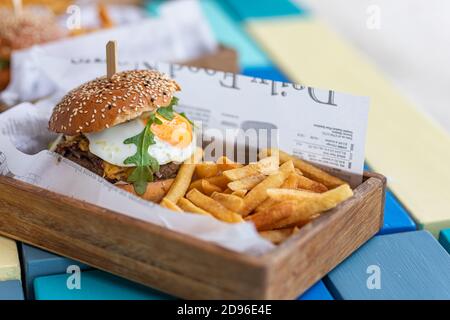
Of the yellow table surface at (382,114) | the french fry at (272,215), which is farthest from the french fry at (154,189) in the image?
the yellow table surface at (382,114)

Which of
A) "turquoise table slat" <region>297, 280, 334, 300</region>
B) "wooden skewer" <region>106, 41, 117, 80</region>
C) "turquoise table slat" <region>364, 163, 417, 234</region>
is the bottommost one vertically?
"turquoise table slat" <region>297, 280, 334, 300</region>

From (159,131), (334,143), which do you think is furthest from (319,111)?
(159,131)

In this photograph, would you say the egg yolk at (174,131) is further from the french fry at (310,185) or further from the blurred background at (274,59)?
the blurred background at (274,59)

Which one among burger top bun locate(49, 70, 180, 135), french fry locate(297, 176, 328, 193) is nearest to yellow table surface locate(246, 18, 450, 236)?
french fry locate(297, 176, 328, 193)

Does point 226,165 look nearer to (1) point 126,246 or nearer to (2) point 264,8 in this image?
(1) point 126,246

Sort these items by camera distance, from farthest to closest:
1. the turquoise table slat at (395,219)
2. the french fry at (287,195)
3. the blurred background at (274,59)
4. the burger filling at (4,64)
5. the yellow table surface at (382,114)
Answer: the burger filling at (4,64), the blurred background at (274,59), the yellow table surface at (382,114), the turquoise table slat at (395,219), the french fry at (287,195)

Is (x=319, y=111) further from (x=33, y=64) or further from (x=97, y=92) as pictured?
(x=33, y=64)

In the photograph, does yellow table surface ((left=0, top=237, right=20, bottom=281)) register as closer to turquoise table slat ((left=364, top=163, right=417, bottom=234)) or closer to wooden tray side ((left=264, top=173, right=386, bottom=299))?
wooden tray side ((left=264, top=173, right=386, bottom=299))
